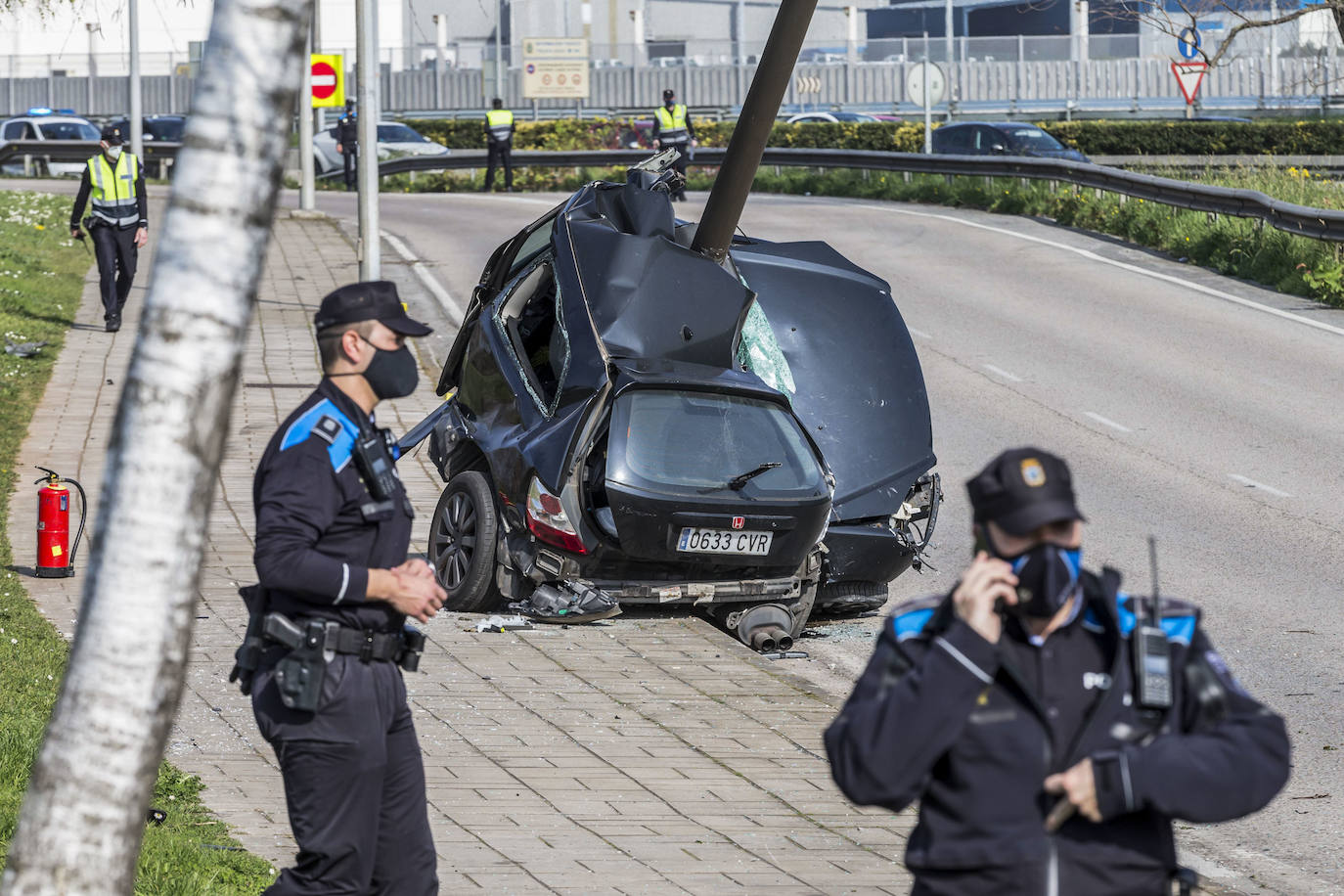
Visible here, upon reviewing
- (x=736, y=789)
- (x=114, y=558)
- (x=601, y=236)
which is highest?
(x=601, y=236)

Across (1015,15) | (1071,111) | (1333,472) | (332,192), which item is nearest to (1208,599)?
(1333,472)

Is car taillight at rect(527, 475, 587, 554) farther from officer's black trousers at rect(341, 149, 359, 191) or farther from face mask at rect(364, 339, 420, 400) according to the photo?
officer's black trousers at rect(341, 149, 359, 191)

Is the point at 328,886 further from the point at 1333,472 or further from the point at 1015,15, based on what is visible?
the point at 1015,15

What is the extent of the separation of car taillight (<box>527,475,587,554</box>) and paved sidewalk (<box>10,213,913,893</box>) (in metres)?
0.56

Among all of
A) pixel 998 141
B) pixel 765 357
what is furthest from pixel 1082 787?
pixel 998 141

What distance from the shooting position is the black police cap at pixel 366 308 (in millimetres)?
4867

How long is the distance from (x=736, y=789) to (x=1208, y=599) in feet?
13.9

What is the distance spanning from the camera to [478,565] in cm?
979

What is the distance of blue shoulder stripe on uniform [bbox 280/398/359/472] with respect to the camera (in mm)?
4652

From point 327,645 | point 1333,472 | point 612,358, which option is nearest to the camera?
point 327,645

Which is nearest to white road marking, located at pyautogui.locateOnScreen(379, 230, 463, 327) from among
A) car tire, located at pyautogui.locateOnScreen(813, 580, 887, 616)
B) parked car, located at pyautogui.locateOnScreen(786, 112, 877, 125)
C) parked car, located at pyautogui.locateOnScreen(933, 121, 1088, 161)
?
car tire, located at pyautogui.locateOnScreen(813, 580, 887, 616)

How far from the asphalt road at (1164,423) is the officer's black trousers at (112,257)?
3331 mm

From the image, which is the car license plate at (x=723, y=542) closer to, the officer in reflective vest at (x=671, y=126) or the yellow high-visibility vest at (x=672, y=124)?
the officer in reflective vest at (x=671, y=126)

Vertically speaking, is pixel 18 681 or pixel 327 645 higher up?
pixel 327 645
